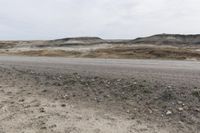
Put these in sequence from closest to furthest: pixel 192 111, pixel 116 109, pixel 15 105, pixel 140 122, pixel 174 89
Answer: pixel 140 122
pixel 192 111
pixel 116 109
pixel 15 105
pixel 174 89

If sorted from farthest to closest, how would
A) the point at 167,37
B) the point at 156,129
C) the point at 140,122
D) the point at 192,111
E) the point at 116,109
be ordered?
1. the point at 167,37
2. the point at 116,109
3. the point at 192,111
4. the point at 140,122
5. the point at 156,129

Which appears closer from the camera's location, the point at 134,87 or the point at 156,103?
the point at 156,103

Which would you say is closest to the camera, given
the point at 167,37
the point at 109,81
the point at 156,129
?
the point at 156,129

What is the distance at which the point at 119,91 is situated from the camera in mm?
10047

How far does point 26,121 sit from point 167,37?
8558cm

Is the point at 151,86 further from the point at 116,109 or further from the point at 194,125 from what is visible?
the point at 194,125

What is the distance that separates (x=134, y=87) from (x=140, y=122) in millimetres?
3445

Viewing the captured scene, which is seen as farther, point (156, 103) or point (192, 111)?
point (156, 103)

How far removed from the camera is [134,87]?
10438mm

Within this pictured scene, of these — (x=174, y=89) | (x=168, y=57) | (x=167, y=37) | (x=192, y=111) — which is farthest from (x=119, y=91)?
(x=167, y=37)

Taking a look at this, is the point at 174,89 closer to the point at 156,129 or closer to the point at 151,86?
the point at 151,86

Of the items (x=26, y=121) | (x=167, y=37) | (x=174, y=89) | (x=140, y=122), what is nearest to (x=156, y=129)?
(x=140, y=122)

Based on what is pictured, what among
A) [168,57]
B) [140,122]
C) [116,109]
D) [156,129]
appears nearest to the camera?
[156,129]

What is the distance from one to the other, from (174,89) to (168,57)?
28.7 metres
